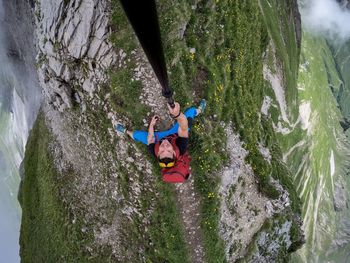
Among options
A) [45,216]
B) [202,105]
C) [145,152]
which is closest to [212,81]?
[202,105]

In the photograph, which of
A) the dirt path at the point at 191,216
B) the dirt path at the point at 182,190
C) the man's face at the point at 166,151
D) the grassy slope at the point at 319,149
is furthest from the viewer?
the grassy slope at the point at 319,149

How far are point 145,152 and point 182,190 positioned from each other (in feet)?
13.5

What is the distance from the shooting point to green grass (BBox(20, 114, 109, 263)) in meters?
33.4

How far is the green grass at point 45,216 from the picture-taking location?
33.4m

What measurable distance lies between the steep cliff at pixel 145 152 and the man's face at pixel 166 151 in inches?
260

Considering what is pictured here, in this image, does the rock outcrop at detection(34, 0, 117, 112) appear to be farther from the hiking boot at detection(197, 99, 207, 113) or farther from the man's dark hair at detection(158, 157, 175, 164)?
the man's dark hair at detection(158, 157, 175, 164)

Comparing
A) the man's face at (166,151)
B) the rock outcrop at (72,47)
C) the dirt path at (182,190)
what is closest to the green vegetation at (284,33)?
the dirt path at (182,190)

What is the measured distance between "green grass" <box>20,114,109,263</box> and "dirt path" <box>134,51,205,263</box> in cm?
841

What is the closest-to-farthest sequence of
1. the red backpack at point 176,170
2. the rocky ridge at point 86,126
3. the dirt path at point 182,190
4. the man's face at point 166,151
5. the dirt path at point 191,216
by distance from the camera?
the man's face at point 166,151, the red backpack at point 176,170, the dirt path at point 182,190, the rocky ridge at point 86,126, the dirt path at point 191,216

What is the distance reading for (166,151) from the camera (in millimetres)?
19094

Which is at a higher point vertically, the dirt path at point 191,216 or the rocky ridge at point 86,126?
the rocky ridge at point 86,126

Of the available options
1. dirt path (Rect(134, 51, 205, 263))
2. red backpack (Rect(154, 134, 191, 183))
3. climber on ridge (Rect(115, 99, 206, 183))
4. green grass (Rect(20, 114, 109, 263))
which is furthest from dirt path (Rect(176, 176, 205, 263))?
green grass (Rect(20, 114, 109, 263))

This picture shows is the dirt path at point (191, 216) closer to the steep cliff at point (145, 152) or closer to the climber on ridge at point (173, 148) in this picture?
the steep cliff at point (145, 152)

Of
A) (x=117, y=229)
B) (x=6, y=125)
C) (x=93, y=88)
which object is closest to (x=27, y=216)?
(x=117, y=229)
